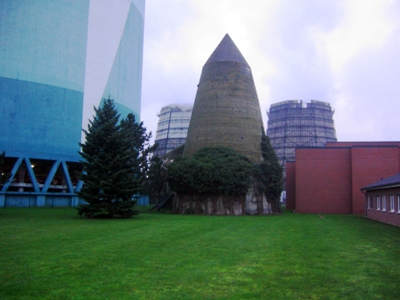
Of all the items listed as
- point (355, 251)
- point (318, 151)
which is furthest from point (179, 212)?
point (355, 251)

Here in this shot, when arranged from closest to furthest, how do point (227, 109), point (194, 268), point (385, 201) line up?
point (194, 268) < point (385, 201) < point (227, 109)

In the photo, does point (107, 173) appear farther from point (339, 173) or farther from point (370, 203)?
point (339, 173)

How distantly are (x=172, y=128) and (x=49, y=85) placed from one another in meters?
61.4

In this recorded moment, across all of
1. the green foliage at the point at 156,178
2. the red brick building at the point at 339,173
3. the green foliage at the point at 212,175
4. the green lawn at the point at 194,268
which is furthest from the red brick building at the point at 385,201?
the green foliage at the point at 156,178

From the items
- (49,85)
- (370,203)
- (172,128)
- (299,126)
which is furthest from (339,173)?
(172,128)

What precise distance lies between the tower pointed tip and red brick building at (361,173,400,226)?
20065 mm

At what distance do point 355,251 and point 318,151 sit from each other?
30.3 m

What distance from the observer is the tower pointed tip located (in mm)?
43344

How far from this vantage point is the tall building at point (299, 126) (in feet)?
Result: 284

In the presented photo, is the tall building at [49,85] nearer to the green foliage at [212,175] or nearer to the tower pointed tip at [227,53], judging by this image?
the tower pointed tip at [227,53]

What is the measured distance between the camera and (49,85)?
4794cm

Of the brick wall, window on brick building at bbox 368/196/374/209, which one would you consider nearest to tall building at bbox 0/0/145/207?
window on brick building at bbox 368/196/374/209

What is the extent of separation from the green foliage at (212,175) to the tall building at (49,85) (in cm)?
1898

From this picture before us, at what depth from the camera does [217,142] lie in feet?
131
